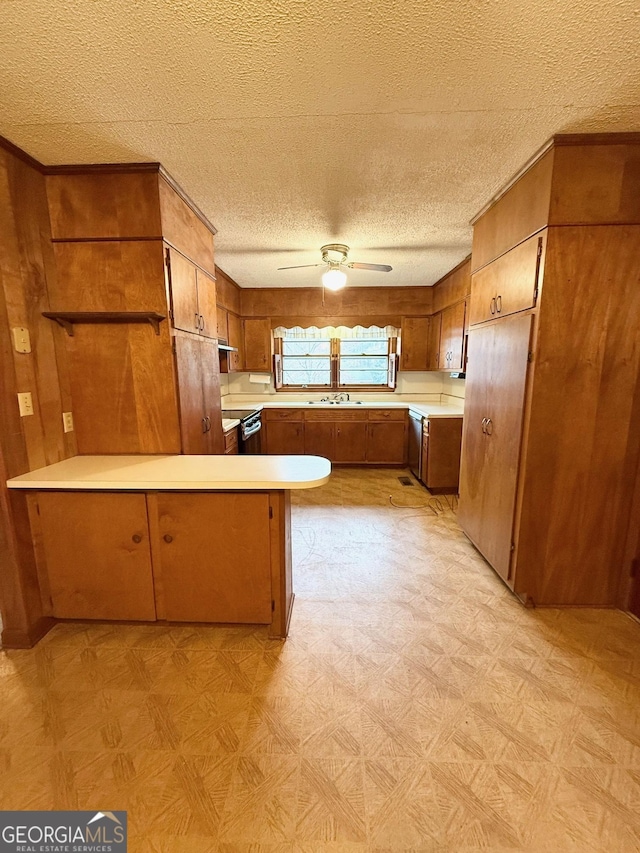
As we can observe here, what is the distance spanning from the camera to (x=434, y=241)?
119 inches

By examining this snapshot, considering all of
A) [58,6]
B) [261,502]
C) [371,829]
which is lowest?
[371,829]

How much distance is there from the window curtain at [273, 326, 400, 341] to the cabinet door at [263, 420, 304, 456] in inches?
51.9

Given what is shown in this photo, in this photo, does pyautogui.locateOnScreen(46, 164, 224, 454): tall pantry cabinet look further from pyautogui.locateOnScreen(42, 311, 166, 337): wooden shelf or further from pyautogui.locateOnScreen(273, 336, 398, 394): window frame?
pyautogui.locateOnScreen(273, 336, 398, 394): window frame

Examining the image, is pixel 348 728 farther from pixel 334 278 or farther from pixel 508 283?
pixel 334 278

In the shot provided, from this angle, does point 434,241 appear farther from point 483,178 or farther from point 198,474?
point 198,474

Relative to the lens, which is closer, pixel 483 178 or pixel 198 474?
pixel 198 474

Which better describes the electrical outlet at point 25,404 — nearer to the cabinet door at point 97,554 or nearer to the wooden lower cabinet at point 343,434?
the cabinet door at point 97,554

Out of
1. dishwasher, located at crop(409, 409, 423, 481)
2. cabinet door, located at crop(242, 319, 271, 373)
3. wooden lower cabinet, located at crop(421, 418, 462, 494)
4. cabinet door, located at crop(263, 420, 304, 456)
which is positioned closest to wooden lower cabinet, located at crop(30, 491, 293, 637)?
wooden lower cabinet, located at crop(421, 418, 462, 494)

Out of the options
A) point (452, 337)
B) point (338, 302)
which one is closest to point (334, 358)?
point (338, 302)

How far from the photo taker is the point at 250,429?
4043mm

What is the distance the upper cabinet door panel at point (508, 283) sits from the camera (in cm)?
184

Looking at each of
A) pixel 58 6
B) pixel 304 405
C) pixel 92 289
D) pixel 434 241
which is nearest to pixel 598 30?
pixel 58 6

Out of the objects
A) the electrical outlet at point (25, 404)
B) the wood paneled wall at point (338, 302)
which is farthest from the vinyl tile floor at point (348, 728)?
the wood paneled wall at point (338, 302)

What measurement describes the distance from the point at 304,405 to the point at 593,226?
3.48 metres
